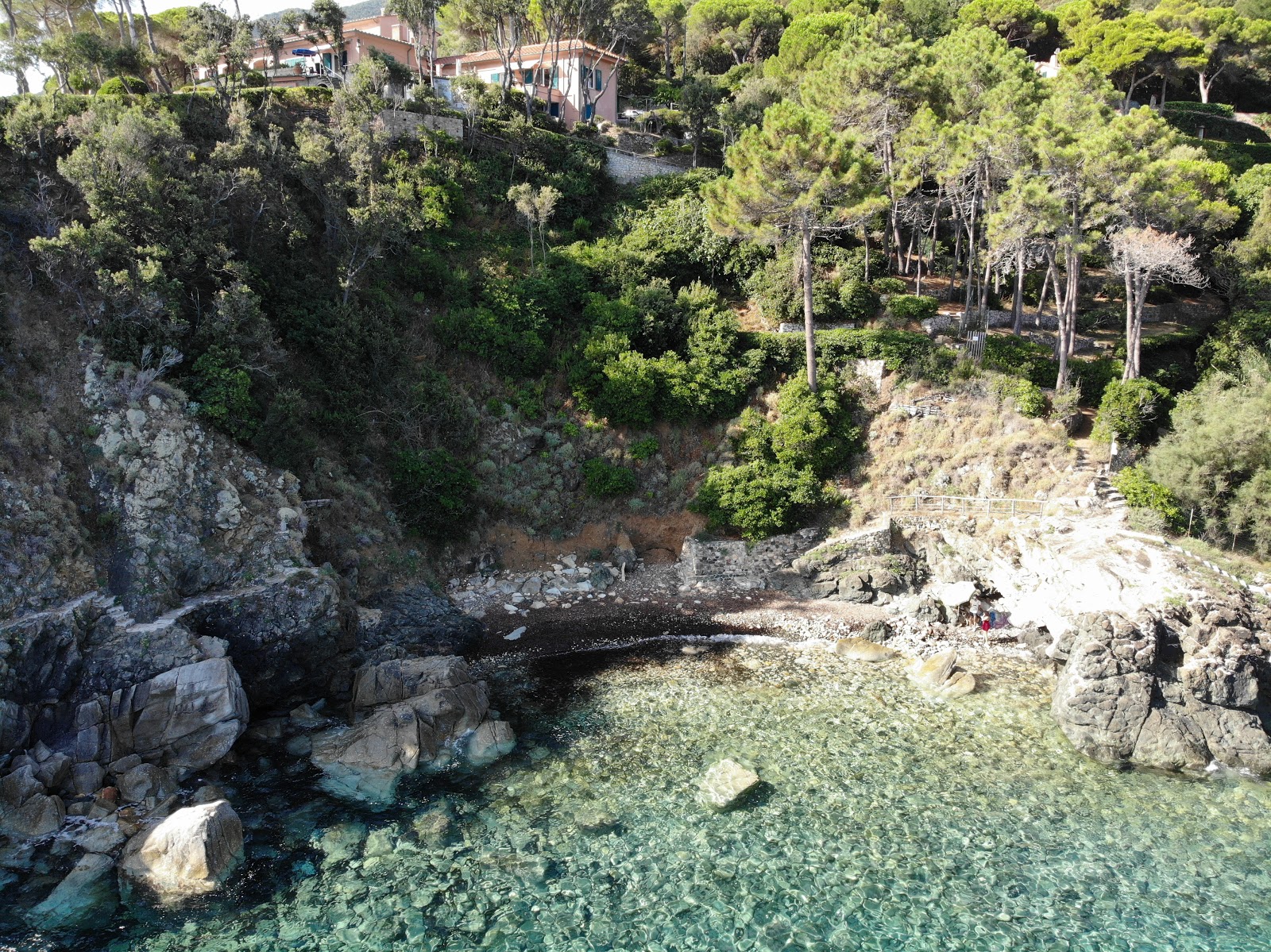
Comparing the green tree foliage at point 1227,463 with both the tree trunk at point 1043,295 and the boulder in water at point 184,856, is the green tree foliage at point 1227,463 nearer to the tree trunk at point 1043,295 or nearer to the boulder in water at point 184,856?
the tree trunk at point 1043,295

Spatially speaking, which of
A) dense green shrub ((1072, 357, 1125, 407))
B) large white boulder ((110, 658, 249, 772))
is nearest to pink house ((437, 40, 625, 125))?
dense green shrub ((1072, 357, 1125, 407))

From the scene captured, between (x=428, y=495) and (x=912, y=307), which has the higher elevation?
(x=912, y=307)

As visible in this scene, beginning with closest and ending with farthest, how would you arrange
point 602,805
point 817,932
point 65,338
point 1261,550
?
point 817,932
point 602,805
point 65,338
point 1261,550

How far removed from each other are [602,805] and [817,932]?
5.29 metres

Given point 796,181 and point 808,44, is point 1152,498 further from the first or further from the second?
point 808,44

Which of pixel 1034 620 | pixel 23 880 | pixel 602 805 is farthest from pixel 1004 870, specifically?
pixel 23 880

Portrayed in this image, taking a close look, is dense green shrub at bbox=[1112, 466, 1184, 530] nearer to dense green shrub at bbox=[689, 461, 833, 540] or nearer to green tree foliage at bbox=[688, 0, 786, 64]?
dense green shrub at bbox=[689, 461, 833, 540]

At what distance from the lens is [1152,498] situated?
2608 centimetres

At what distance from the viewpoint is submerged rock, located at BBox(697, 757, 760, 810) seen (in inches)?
685

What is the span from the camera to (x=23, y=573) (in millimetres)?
18906

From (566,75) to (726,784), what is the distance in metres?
45.9

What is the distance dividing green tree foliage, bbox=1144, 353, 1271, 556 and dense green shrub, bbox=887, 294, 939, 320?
11.4 meters

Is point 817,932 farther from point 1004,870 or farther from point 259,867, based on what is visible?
point 259,867

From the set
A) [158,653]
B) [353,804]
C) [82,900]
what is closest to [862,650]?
[353,804]
